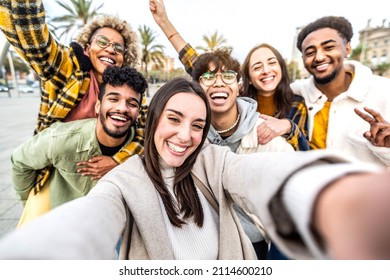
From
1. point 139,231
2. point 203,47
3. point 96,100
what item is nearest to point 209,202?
point 139,231

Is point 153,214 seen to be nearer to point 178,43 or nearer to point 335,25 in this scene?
point 178,43

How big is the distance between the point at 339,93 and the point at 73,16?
5.75ft

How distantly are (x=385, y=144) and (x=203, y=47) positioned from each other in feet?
3.81

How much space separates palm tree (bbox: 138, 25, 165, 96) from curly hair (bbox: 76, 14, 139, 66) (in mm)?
93

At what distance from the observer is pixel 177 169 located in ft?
2.90

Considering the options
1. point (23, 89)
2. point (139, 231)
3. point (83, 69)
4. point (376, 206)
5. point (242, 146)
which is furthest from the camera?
point (23, 89)

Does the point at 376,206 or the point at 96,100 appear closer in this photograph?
the point at 376,206

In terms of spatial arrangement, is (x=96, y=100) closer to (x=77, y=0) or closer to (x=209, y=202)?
(x=77, y=0)

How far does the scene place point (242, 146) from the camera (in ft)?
3.51

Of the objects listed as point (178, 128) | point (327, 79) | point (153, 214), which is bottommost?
point (153, 214)

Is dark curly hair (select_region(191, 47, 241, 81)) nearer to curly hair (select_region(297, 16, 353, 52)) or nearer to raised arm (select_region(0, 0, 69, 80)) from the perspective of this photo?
curly hair (select_region(297, 16, 353, 52))

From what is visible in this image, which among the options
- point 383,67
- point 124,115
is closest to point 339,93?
point 383,67

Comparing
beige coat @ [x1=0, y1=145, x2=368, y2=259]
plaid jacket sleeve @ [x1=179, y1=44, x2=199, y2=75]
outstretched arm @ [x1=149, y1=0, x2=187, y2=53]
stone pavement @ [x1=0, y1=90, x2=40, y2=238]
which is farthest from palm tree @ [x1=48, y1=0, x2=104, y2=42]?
stone pavement @ [x1=0, y1=90, x2=40, y2=238]


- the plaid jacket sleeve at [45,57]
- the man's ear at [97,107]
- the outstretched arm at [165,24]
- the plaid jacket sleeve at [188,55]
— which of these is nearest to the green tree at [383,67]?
the plaid jacket sleeve at [188,55]
